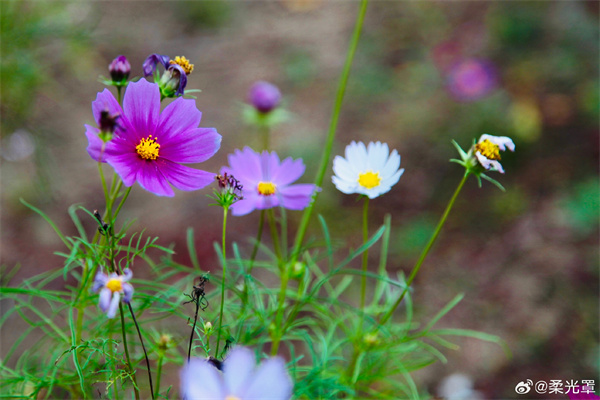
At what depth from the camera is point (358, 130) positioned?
5.09ft

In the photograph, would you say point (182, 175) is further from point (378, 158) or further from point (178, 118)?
point (378, 158)

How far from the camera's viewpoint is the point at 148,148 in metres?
0.42

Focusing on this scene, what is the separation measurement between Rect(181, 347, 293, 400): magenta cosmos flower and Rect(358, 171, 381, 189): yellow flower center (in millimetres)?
232

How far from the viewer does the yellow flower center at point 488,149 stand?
43cm

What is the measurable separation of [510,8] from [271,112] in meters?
1.20

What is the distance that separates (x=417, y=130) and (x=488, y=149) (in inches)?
42.6

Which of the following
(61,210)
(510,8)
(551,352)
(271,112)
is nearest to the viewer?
(271,112)

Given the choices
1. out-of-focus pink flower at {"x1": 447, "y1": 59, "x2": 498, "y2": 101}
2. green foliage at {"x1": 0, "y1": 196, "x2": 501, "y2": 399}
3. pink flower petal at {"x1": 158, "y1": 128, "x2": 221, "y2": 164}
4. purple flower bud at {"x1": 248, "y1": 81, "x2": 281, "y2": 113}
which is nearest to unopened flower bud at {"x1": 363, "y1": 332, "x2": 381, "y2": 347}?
green foliage at {"x1": 0, "y1": 196, "x2": 501, "y2": 399}

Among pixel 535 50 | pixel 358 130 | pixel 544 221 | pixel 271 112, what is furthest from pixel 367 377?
pixel 535 50

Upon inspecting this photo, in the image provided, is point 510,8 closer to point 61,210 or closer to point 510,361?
point 510,361

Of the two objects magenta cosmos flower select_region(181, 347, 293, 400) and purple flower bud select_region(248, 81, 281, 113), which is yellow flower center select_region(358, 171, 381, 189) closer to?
magenta cosmos flower select_region(181, 347, 293, 400)

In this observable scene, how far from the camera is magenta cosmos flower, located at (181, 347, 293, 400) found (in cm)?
26

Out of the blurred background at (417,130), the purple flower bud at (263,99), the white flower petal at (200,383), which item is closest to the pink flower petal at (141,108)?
the white flower petal at (200,383)

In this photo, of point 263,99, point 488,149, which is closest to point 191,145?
point 488,149
